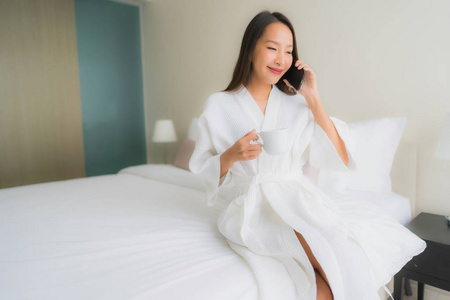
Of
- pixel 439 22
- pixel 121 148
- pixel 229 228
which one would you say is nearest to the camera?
pixel 229 228

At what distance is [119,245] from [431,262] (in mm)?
1343

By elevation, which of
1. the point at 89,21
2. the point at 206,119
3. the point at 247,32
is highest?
the point at 89,21

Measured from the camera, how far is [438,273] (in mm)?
1423

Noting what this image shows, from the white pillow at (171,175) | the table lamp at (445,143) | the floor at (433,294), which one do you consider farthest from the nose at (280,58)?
the floor at (433,294)

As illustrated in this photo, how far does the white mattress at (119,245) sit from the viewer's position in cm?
92

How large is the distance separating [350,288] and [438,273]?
0.76 meters

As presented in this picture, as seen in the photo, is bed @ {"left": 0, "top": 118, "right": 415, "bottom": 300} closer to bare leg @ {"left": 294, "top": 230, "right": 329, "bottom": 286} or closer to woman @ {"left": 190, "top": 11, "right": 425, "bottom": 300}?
woman @ {"left": 190, "top": 11, "right": 425, "bottom": 300}

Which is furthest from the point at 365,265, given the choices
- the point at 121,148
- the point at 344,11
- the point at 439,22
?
the point at 121,148

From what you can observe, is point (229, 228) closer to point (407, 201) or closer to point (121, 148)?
point (407, 201)

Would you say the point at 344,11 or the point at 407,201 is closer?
the point at 407,201

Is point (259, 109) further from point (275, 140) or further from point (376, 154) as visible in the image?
point (376, 154)

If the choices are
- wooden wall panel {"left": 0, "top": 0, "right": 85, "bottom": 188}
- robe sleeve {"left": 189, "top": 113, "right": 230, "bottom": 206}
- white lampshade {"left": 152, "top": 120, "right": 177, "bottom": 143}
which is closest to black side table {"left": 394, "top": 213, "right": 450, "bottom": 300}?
robe sleeve {"left": 189, "top": 113, "right": 230, "bottom": 206}

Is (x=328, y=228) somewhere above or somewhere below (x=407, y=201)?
above

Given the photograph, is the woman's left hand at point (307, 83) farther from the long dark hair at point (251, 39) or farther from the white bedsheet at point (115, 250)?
the white bedsheet at point (115, 250)
